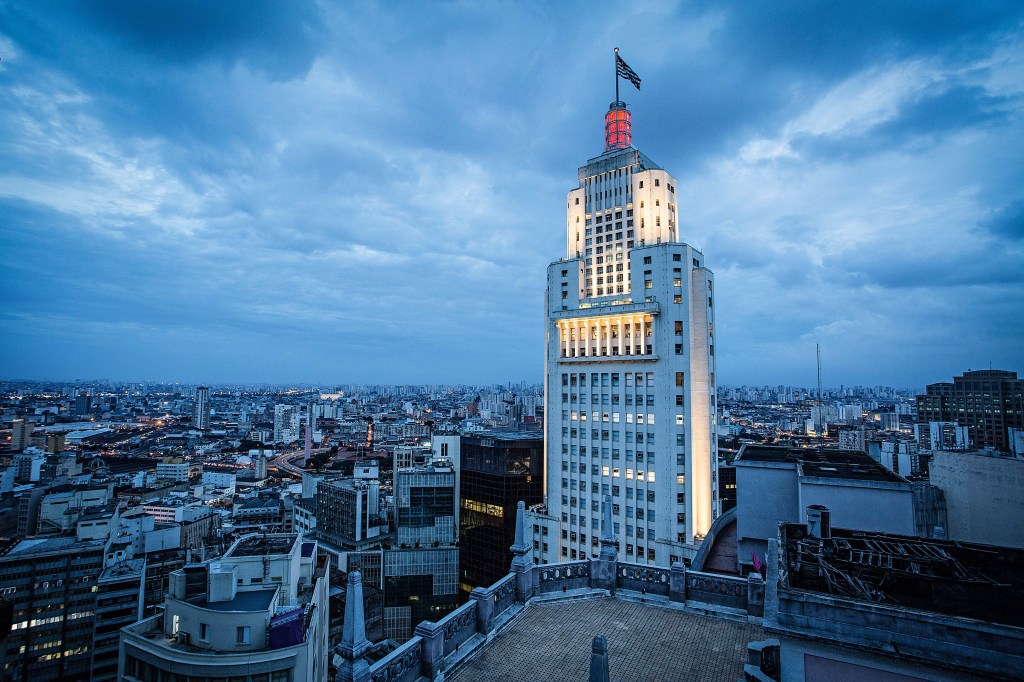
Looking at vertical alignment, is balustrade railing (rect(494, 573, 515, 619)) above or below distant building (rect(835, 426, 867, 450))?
above

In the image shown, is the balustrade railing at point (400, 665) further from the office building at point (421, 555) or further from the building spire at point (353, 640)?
the office building at point (421, 555)

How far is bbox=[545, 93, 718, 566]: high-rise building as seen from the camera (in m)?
54.7

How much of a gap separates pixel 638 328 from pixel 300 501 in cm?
8395

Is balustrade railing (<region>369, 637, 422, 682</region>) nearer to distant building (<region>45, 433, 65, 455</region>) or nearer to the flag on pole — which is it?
the flag on pole

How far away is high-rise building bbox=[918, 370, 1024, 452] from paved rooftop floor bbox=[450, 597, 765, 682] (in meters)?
148

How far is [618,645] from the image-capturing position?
1418 cm

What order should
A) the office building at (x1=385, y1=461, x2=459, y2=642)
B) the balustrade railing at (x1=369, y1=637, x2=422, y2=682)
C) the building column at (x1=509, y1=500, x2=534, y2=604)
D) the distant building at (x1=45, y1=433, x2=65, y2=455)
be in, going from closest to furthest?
the balustrade railing at (x1=369, y1=637, x2=422, y2=682) → the building column at (x1=509, y1=500, x2=534, y2=604) → the office building at (x1=385, y1=461, x2=459, y2=642) → the distant building at (x1=45, y1=433, x2=65, y2=455)

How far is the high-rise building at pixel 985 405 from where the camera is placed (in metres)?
Result: 122

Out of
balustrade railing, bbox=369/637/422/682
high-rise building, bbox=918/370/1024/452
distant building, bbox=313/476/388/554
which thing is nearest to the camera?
balustrade railing, bbox=369/637/422/682

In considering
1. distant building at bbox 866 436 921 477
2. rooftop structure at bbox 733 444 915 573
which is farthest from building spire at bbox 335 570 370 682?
distant building at bbox 866 436 921 477

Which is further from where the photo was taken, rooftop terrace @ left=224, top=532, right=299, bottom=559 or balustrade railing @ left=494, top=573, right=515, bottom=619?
rooftop terrace @ left=224, top=532, right=299, bottom=559

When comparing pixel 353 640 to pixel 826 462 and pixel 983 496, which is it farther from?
pixel 983 496

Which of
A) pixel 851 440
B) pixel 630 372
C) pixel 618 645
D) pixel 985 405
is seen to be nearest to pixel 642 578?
pixel 618 645

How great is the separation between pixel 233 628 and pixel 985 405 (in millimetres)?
170679
